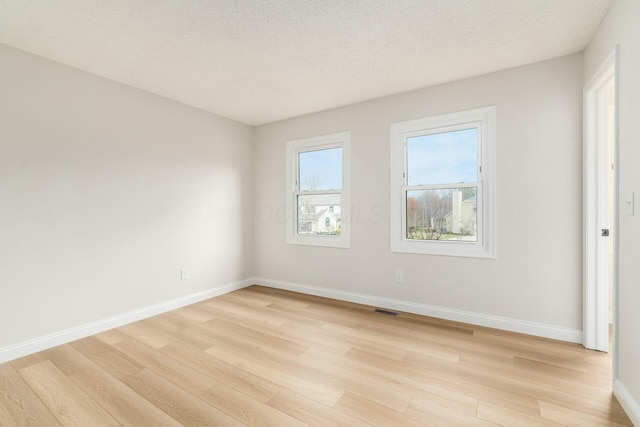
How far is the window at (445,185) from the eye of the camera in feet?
9.57

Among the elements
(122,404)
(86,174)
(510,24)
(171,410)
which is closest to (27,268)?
(86,174)

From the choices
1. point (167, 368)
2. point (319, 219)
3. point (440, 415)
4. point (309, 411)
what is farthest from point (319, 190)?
point (440, 415)

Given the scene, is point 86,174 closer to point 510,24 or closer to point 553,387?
point 510,24

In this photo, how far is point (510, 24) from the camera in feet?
6.97

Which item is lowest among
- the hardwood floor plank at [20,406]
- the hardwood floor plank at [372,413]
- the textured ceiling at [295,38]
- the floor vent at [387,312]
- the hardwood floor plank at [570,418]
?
the hardwood floor plank at [20,406]

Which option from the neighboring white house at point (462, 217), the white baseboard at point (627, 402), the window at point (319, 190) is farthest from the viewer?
the window at point (319, 190)

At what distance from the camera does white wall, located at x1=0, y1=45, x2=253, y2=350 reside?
239cm

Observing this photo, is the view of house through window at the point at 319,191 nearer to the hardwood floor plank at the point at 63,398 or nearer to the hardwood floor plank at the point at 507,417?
the hardwood floor plank at the point at 507,417

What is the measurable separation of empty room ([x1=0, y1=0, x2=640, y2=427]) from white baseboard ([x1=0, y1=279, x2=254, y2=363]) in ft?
0.07

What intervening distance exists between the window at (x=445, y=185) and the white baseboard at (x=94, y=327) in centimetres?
263

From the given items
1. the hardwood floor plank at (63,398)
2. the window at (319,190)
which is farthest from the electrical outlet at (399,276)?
the hardwood floor plank at (63,398)

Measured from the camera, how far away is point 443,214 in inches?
125

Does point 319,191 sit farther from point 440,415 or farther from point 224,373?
point 440,415

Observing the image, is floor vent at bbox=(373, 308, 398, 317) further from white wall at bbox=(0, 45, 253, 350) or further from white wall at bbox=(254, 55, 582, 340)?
white wall at bbox=(0, 45, 253, 350)
